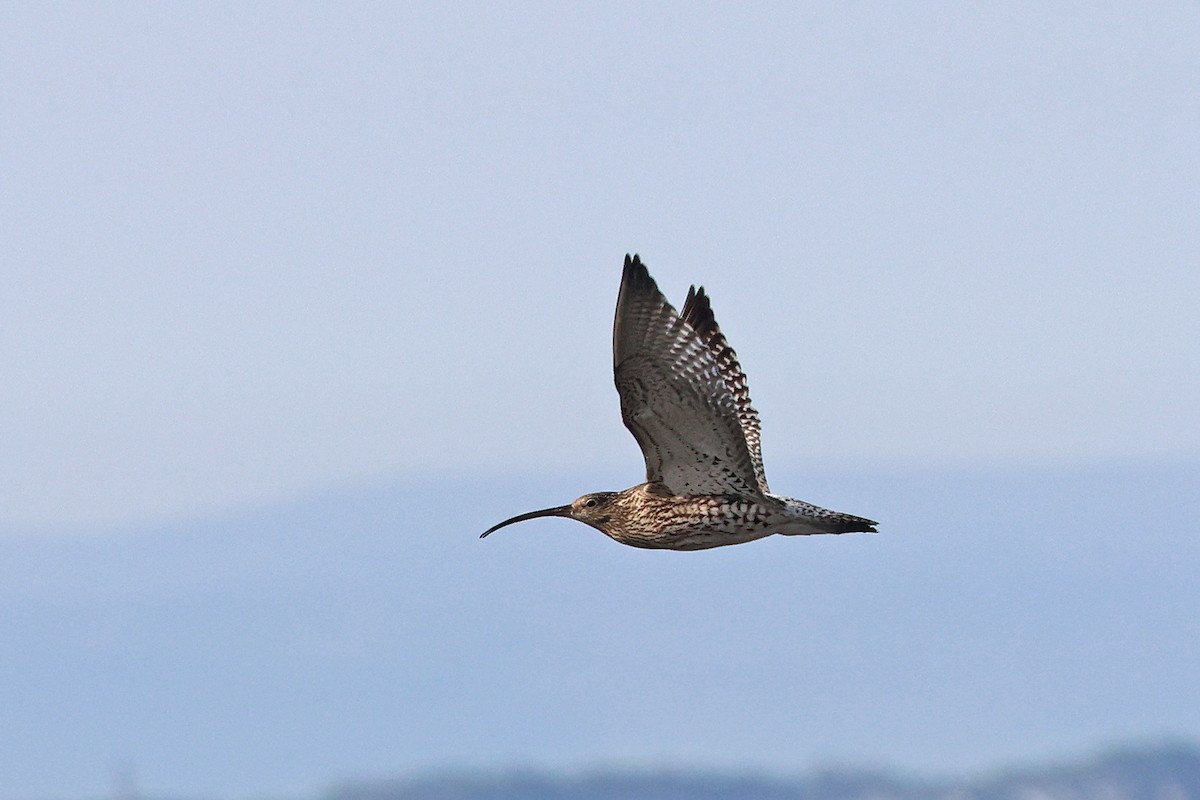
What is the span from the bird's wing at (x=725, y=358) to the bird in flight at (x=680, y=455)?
1057 mm

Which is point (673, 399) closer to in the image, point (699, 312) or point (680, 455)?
point (680, 455)

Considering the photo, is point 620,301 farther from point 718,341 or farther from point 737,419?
point 718,341

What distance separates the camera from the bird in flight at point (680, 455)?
18.6m

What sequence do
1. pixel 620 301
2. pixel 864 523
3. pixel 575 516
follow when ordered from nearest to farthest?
pixel 620 301, pixel 864 523, pixel 575 516

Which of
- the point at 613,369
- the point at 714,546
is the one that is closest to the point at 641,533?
the point at 714,546

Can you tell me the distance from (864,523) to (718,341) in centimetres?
349

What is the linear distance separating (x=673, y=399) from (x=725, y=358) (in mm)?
3434

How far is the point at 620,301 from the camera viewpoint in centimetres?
1852

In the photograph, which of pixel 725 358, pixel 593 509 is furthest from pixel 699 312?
pixel 593 509

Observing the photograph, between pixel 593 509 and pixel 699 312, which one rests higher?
pixel 699 312

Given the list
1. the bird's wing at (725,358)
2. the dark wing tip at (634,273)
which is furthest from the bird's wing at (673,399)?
the bird's wing at (725,358)

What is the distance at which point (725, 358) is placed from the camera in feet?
73.7

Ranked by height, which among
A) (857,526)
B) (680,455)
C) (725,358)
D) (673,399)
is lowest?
(857,526)

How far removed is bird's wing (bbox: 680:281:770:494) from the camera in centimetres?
2202
